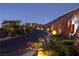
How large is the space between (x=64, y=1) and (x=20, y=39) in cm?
44

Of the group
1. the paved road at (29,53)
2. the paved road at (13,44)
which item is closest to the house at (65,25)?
the paved road at (13,44)

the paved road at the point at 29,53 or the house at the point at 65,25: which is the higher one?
the house at the point at 65,25

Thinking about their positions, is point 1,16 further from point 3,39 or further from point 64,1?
point 64,1

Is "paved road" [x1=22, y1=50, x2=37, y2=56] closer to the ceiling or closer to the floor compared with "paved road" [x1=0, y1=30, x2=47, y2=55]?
closer to the floor

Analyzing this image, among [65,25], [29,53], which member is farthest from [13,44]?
[65,25]

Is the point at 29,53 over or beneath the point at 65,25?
beneath

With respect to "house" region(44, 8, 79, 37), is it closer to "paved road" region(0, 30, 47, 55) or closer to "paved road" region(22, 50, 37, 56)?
"paved road" region(0, 30, 47, 55)

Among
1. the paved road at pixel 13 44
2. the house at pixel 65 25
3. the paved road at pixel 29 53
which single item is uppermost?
the house at pixel 65 25

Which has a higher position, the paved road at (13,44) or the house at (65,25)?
the house at (65,25)

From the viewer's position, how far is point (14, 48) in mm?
2805

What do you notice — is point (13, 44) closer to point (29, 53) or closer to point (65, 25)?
point (29, 53)

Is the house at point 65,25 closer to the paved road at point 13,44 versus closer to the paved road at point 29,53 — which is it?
the paved road at point 13,44

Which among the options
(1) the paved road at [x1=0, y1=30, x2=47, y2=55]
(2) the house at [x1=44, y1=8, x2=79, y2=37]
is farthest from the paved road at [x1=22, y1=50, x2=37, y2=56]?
(2) the house at [x1=44, y1=8, x2=79, y2=37]

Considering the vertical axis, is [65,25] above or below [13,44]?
above
